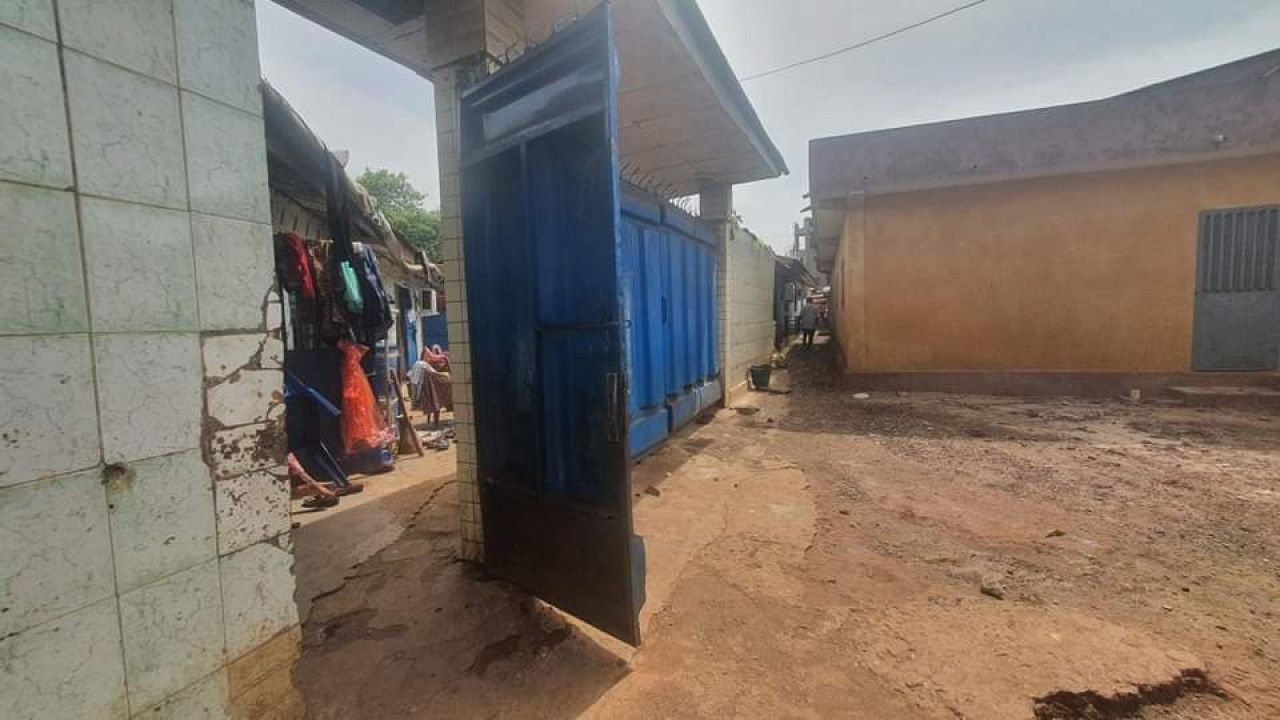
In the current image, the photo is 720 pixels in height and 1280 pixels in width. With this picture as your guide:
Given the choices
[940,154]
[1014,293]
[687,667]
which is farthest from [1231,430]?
[687,667]

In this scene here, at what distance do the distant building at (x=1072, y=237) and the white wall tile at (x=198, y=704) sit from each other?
8859 mm

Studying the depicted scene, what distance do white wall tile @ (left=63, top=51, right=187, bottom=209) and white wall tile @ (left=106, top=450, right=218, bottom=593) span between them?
660 millimetres

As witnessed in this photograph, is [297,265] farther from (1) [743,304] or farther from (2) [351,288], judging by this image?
(1) [743,304]

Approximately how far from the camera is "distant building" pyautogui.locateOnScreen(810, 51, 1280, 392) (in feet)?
22.4

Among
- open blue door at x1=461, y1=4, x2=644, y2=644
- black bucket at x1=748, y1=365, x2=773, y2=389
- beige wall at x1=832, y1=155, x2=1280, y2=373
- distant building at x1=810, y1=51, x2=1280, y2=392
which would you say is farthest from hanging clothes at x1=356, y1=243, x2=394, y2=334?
beige wall at x1=832, y1=155, x2=1280, y2=373

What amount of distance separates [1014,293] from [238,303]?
9658mm

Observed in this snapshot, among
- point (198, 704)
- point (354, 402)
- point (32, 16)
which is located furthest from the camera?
point (354, 402)

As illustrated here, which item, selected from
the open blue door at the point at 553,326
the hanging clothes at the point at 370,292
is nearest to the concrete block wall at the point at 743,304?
the hanging clothes at the point at 370,292

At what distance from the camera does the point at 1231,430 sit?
526 cm

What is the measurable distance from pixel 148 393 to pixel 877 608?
289 centimetres

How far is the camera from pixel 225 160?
1.33 m

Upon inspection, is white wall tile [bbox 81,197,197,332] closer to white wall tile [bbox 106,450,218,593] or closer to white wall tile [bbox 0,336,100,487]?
white wall tile [bbox 0,336,100,487]

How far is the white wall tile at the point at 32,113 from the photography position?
0.98 metres

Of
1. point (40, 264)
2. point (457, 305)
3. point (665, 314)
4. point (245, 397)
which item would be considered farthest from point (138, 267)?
point (665, 314)
